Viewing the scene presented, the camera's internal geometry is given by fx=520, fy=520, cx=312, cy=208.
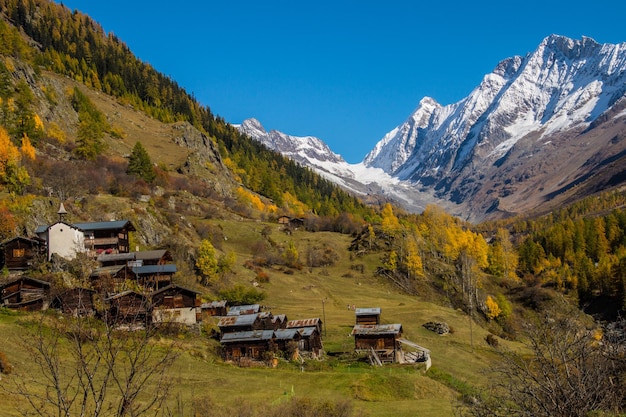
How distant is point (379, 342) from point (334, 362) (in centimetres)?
892

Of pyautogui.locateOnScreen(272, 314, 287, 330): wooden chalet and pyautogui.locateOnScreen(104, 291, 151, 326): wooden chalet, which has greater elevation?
pyautogui.locateOnScreen(104, 291, 151, 326): wooden chalet

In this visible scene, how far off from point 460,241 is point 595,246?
56.3m

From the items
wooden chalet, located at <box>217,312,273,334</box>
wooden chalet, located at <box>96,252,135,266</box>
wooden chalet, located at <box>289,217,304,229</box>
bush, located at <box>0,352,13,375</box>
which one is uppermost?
wooden chalet, located at <box>289,217,304,229</box>

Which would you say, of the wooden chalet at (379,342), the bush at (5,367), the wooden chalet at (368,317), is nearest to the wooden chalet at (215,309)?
the wooden chalet at (368,317)

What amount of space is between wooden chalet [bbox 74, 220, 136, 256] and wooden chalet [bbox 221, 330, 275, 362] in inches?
1139

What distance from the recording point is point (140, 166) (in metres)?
136

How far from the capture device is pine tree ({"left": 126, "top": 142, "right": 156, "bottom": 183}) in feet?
441

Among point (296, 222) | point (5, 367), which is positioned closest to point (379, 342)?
point (5, 367)

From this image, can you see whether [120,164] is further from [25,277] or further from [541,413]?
[541,413]

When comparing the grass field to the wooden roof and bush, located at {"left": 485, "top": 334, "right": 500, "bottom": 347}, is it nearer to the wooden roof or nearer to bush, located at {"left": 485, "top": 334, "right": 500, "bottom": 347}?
bush, located at {"left": 485, "top": 334, "right": 500, "bottom": 347}

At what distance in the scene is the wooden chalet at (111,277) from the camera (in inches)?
2537

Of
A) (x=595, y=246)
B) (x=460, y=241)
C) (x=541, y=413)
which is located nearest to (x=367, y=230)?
(x=460, y=241)

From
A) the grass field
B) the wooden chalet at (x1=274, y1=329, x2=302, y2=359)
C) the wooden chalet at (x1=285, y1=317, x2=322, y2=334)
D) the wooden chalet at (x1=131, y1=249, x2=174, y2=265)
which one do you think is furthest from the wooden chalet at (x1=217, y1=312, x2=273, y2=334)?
the wooden chalet at (x1=131, y1=249, x2=174, y2=265)

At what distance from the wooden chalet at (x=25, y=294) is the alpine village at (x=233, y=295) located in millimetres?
216
